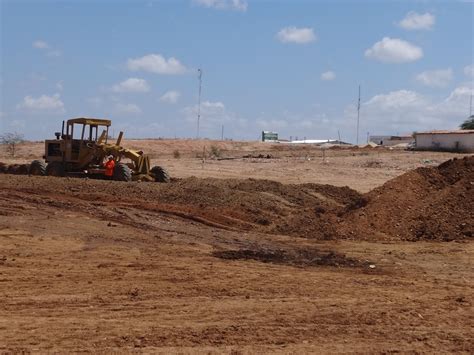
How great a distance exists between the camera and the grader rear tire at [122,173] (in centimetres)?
2544

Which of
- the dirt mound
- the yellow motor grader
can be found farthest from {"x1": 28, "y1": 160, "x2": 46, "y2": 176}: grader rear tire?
the dirt mound

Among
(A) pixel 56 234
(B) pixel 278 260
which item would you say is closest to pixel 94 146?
(A) pixel 56 234

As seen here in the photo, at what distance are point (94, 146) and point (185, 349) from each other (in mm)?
20614

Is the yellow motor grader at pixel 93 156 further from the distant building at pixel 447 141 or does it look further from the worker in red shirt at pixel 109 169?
the distant building at pixel 447 141

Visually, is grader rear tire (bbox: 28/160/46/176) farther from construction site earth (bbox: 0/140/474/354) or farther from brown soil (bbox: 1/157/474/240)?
brown soil (bbox: 1/157/474/240)

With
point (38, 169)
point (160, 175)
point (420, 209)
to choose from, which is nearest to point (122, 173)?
point (160, 175)

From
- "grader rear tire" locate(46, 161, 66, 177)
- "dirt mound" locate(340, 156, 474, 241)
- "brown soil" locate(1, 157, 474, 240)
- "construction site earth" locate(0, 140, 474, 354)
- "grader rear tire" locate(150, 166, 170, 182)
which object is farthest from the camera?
"grader rear tire" locate(46, 161, 66, 177)

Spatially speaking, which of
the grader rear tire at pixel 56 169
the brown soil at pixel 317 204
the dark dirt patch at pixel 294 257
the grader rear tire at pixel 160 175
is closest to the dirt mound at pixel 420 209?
the brown soil at pixel 317 204

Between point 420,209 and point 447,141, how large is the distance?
140 feet

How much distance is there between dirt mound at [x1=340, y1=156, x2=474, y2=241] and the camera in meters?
16.6

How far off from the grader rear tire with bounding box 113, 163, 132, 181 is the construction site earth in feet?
7.96

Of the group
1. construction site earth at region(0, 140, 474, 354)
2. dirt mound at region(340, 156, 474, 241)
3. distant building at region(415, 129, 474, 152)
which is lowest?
construction site earth at region(0, 140, 474, 354)

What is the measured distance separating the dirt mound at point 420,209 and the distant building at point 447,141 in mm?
37893

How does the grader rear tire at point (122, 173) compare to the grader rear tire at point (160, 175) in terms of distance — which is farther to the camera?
the grader rear tire at point (160, 175)
